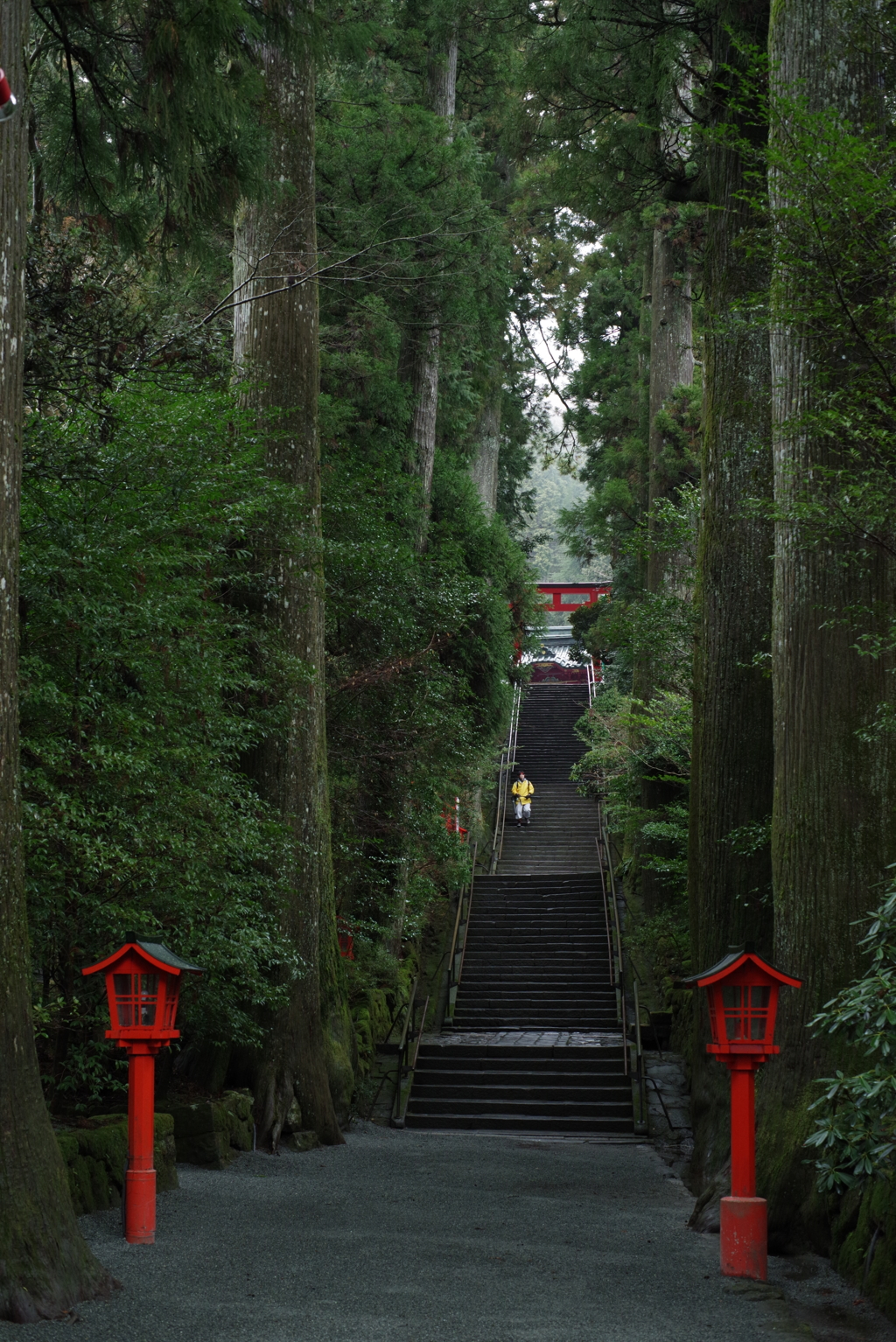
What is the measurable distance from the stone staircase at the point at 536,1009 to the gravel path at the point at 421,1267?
332cm

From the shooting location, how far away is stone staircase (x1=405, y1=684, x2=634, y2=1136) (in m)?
12.0

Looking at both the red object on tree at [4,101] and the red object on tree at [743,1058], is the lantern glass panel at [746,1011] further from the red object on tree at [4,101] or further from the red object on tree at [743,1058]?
the red object on tree at [4,101]

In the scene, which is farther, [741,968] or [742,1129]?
[741,968]

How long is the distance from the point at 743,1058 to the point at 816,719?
188cm

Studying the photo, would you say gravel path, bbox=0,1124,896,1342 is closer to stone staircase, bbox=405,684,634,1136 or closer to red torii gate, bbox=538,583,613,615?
stone staircase, bbox=405,684,634,1136

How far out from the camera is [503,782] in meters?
23.5

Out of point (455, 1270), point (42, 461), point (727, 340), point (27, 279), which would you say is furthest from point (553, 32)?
point (455, 1270)

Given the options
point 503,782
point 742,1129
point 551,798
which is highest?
point 503,782

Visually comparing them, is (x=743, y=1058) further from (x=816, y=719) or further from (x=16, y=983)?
(x=16, y=983)

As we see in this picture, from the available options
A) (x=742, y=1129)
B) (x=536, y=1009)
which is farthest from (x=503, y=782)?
(x=742, y=1129)

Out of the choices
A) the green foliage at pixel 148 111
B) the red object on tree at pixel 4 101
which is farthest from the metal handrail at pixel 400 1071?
the red object on tree at pixel 4 101

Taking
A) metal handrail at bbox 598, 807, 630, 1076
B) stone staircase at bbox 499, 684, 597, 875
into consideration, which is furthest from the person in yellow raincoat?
metal handrail at bbox 598, 807, 630, 1076

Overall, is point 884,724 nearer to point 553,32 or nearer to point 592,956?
point 553,32

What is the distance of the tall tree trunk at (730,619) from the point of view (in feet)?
27.0
